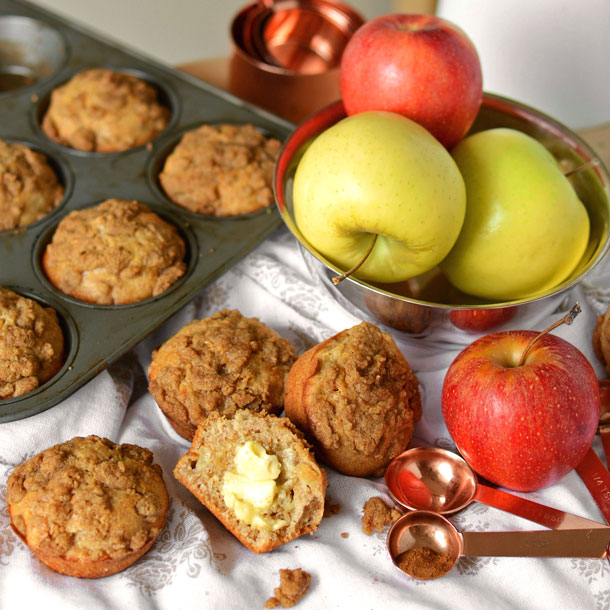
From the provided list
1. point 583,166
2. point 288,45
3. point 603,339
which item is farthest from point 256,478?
point 288,45

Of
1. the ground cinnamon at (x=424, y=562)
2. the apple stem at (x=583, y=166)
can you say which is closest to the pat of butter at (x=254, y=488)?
the ground cinnamon at (x=424, y=562)

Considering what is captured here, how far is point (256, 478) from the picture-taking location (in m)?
1.20

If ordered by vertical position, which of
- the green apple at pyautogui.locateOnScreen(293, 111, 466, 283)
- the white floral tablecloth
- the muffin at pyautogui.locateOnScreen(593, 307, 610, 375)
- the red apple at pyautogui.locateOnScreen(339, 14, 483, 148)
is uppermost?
the red apple at pyautogui.locateOnScreen(339, 14, 483, 148)

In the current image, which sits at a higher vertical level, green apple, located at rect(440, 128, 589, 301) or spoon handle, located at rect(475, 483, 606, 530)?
green apple, located at rect(440, 128, 589, 301)

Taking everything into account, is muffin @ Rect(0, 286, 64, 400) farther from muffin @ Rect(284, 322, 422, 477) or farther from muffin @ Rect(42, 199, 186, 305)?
muffin @ Rect(284, 322, 422, 477)

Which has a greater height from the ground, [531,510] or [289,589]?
[531,510]

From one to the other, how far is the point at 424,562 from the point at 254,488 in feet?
1.06

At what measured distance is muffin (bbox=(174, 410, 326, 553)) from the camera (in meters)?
1.20

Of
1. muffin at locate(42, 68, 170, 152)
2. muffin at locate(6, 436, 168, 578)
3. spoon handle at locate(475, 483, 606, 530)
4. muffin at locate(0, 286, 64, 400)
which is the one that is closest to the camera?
muffin at locate(6, 436, 168, 578)

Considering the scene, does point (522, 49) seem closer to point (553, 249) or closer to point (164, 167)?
point (553, 249)

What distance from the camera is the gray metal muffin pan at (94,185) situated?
1.45m

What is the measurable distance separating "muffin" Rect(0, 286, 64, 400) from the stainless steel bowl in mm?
540

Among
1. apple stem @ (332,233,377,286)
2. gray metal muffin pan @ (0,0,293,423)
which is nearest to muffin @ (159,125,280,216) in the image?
gray metal muffin pan @ (0,0,293,423)

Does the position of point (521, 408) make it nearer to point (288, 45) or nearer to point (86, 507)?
point (86, 507)
